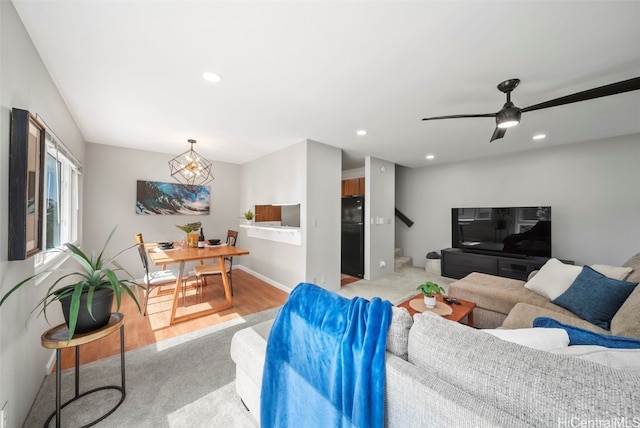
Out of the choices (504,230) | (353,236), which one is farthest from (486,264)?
(353,236)

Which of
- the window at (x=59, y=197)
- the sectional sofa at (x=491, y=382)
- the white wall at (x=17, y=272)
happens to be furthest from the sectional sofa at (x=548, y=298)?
the window at (x=59, y=197)

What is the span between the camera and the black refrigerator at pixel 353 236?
460cm

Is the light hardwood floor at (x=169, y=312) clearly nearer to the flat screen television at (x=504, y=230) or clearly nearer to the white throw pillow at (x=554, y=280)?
the white throw pillow at (x=554, y=280)

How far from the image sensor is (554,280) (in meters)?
2.31

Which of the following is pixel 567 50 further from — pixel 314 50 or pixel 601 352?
pixel 601 352

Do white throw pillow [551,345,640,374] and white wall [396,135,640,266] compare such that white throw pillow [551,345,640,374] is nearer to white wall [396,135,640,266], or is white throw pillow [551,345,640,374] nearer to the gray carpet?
the gray carpet

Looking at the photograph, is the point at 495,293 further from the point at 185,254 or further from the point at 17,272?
the point at 17,272

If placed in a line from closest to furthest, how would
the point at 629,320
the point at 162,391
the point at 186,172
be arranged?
the point at 629,320 → the point at 162,391 → the point at 186,172

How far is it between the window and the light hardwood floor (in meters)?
0.96

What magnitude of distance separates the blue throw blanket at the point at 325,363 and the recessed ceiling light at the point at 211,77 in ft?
5.90

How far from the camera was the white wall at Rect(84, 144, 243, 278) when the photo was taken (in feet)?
12.4

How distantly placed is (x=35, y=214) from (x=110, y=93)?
139cm

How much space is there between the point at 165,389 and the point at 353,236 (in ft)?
11.8

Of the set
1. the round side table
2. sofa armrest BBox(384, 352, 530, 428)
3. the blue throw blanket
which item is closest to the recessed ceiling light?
the blue throw blanket
